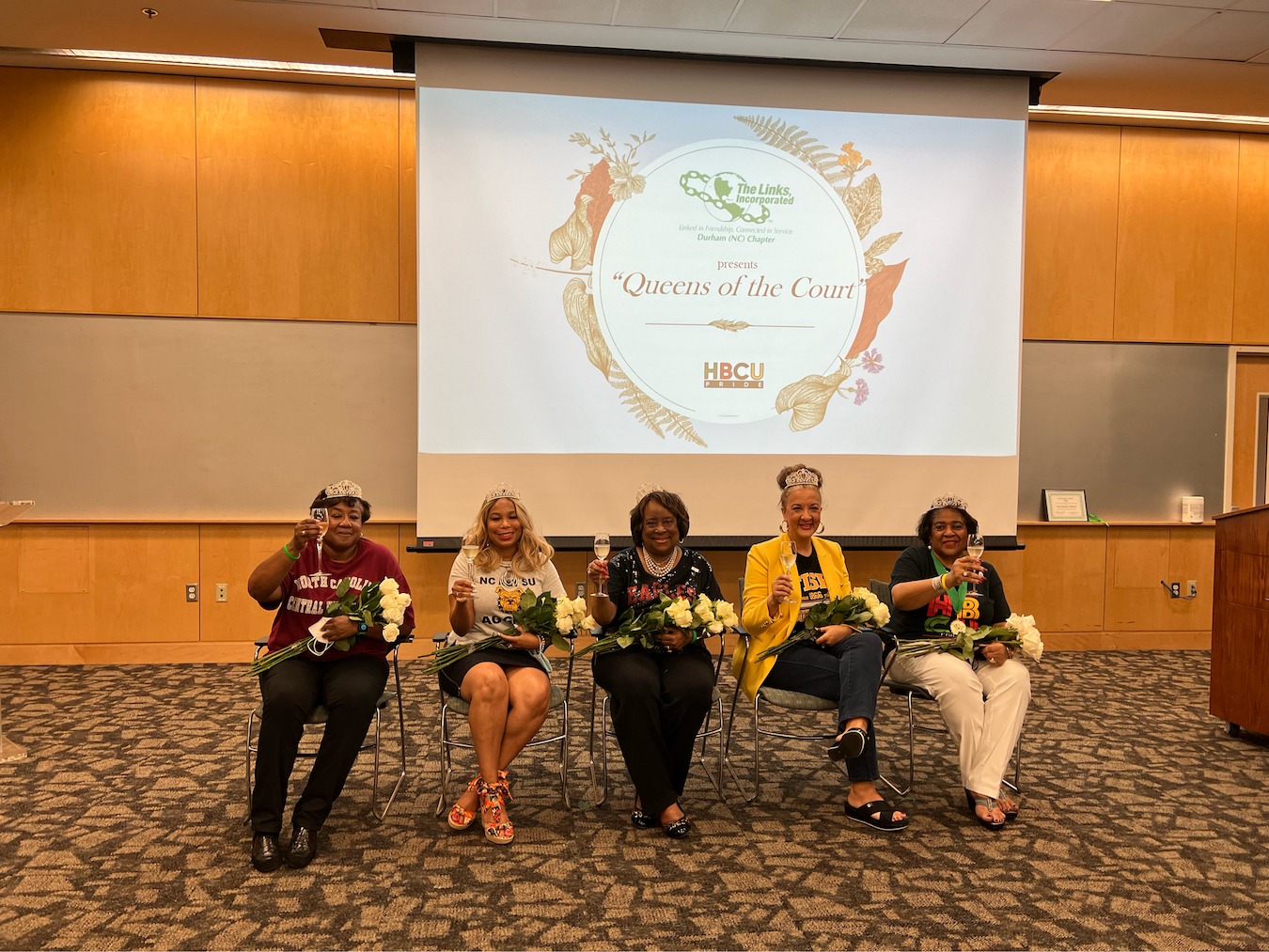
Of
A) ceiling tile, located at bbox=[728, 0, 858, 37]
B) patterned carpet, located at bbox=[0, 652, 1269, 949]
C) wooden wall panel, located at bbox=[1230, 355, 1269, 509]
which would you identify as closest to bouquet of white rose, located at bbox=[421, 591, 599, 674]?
patterned carpet, located at bbox=[0, 652, 1269, 949]

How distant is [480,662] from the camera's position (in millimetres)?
3637

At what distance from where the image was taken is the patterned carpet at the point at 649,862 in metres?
2.74

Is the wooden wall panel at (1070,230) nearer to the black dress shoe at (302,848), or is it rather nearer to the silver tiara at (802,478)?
the silver tiara at (802,478)

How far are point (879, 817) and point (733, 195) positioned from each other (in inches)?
162

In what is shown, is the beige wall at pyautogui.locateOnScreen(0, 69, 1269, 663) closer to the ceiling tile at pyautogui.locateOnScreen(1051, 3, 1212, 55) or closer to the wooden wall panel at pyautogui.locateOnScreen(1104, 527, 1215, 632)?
the wooden wall panel at pyautogui.locateOnScreen(1104, 527, 1215, 632)

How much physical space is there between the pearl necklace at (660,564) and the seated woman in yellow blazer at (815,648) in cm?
32

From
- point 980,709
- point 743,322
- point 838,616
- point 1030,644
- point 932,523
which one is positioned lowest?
point 980,709

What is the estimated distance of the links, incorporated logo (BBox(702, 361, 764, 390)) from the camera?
19.8ft

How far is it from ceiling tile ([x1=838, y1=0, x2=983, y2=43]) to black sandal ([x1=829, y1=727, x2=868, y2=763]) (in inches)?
163

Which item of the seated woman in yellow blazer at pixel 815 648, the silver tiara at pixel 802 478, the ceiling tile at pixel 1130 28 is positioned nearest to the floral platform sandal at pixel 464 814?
the seated woman in yellow blazer at pixel 815 648

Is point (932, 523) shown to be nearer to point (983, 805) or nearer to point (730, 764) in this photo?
point (983, 805)

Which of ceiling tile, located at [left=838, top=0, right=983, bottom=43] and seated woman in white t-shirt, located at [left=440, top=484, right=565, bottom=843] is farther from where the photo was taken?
ceiling tile, located at [left=838, top=0, right=983, bottom=43]

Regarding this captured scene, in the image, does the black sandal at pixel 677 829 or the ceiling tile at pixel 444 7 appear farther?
the ceiling tile at pixel 444 7

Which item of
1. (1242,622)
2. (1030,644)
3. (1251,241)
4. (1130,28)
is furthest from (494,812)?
A: (1251,241)
